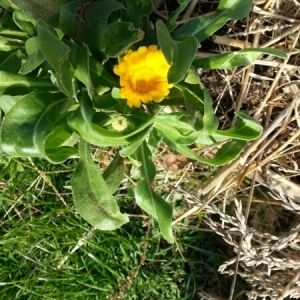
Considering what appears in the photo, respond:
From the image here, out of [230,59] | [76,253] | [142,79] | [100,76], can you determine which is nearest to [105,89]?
[100,76]

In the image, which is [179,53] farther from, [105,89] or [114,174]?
[114,174]

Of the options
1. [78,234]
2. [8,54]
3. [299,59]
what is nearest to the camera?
[8,54]

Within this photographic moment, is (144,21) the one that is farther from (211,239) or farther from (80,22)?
(211,239)

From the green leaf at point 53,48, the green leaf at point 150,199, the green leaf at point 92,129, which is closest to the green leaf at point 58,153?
the green leaf at point 92,129

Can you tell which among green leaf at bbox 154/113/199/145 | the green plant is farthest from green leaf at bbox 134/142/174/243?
green leaf at bbox 154/113/199/145

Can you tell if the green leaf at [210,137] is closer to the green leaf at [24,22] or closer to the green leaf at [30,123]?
the green leaf at [30,123]

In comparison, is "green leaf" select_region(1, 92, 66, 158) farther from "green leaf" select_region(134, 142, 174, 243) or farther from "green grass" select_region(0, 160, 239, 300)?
"green grass" select_region(0, 160, 239, 300)

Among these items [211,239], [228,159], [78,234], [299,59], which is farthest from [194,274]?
[299,59]
